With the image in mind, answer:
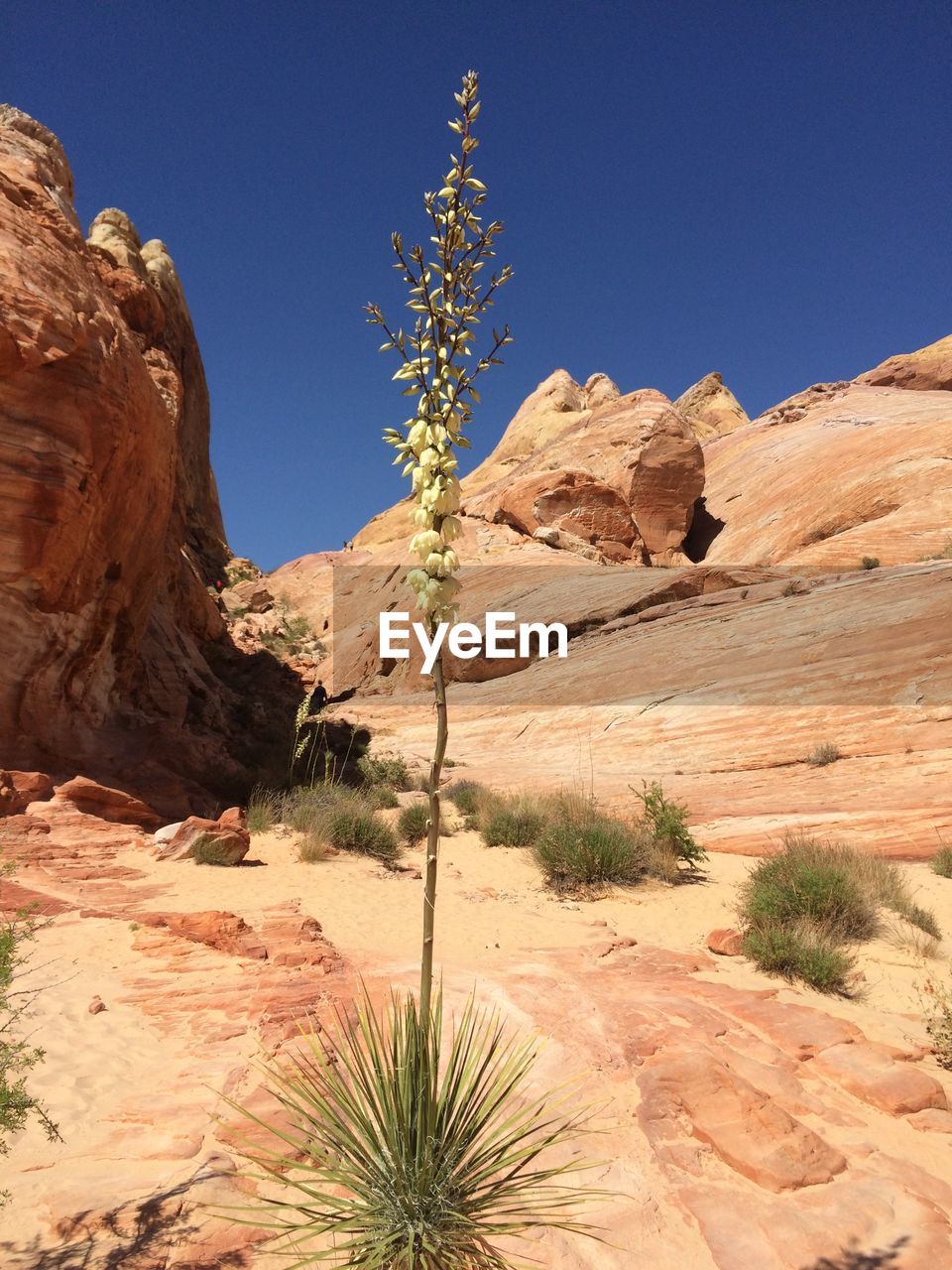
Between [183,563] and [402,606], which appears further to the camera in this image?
[402,606]

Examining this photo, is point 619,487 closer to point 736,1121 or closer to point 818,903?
point 818,903

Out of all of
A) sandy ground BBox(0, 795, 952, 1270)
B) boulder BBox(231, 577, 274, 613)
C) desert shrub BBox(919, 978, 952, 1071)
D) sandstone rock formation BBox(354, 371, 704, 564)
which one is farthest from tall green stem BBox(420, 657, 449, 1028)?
boulder BBox(231, 577, 274, 613)

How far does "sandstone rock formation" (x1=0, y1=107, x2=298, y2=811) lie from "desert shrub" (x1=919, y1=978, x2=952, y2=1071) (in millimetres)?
11197

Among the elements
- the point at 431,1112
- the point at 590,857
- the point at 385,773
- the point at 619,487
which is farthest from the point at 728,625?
the point at 619,487

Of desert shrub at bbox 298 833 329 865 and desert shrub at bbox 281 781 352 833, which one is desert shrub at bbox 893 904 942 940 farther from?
desert shrub at bbox 281 781 352 833

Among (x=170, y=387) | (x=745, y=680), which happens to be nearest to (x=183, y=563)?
(x=170, y=387)

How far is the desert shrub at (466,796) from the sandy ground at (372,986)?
2251mm

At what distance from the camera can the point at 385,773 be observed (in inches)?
615

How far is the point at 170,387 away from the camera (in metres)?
21.9

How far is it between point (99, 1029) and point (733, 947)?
5543mm

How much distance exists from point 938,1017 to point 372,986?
4.47 meters

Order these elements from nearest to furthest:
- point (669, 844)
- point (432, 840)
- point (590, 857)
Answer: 1. point (432, 840)
2. point (590, 857)
3. point (669, 844)

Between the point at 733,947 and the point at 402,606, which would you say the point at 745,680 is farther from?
the point at 402,606

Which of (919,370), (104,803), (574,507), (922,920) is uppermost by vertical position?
(919,370)
